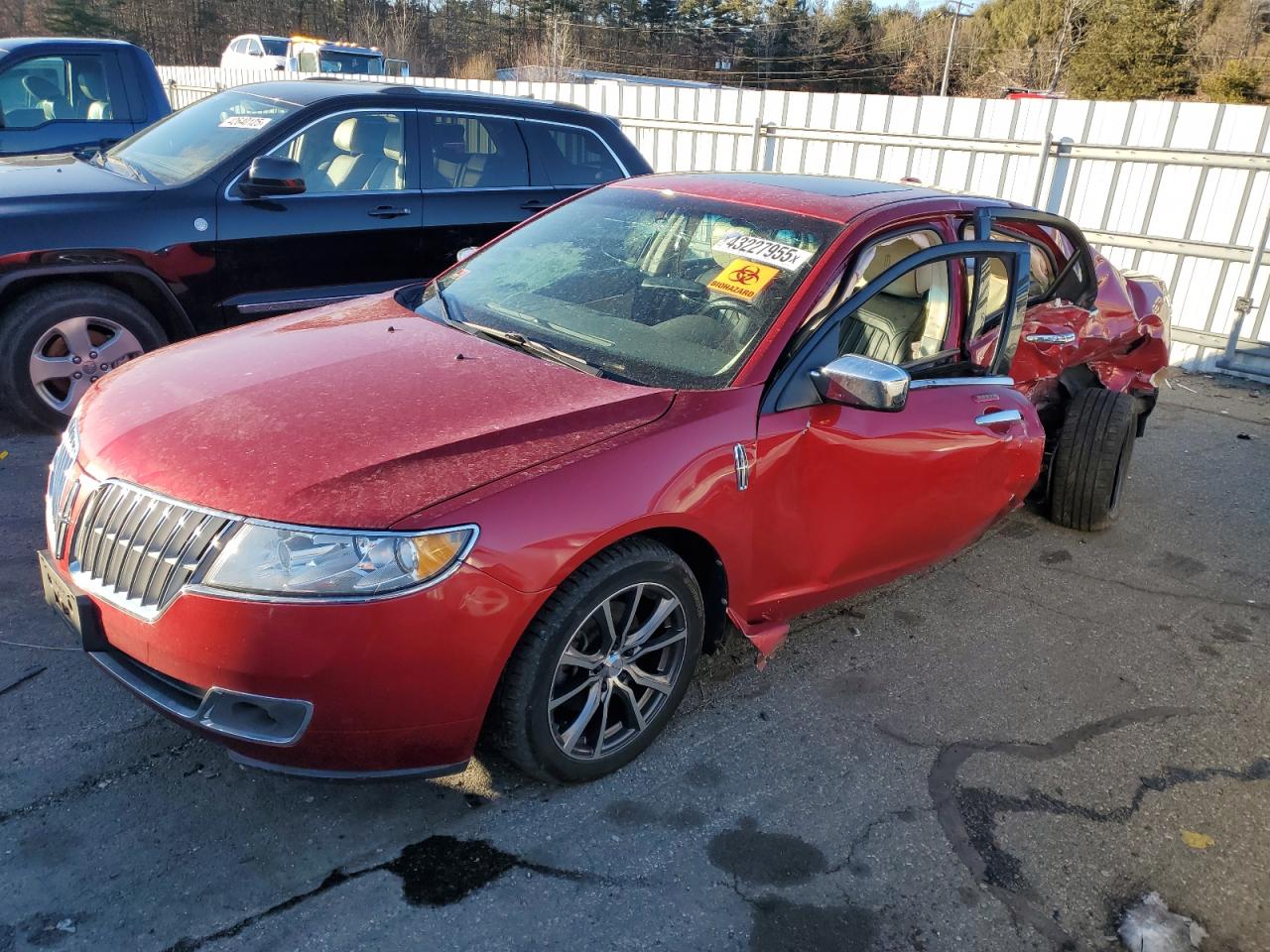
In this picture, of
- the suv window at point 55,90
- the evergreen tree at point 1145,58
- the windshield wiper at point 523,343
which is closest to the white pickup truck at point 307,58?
the suv window at point 55,90

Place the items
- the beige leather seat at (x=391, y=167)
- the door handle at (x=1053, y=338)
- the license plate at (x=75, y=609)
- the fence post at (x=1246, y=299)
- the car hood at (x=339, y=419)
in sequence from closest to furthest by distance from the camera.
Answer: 1. the car hood at (x=339, y=419)
2. the license plate at (x=75, y=609)
3. the door handle at (x=1053, y=338)
4. the beige leather seat at (x=391, y=167)
5. the fence post at (x=1246, y=299)

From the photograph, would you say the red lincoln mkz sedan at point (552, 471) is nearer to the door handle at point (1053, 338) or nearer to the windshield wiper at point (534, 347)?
the windshield wiper at point (534, 347)

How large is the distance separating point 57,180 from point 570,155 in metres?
3.08

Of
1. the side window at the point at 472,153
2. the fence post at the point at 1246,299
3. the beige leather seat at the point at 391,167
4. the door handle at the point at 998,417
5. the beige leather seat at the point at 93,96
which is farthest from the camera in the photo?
the fence post at the point at 1246,299

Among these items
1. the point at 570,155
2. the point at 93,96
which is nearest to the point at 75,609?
the point at 570,155

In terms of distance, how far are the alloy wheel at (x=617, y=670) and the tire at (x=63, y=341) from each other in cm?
369

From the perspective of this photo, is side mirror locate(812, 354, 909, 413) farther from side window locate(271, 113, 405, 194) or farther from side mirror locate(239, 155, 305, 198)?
side window locate(271, 113, 405, 194)

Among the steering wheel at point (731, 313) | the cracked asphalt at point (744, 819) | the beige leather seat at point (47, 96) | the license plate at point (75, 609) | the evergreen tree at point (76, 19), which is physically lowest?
the cracked asphalt at point (744, 819)

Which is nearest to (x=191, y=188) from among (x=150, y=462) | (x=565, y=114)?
(x=565, y=114)

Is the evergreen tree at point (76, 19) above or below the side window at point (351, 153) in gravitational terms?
above

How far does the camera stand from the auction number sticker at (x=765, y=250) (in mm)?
3203

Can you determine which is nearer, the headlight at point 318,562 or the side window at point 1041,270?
the headlight at point 318,562

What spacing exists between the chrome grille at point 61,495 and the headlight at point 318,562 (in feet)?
2.27

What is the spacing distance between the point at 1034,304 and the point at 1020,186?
5.58 metres
